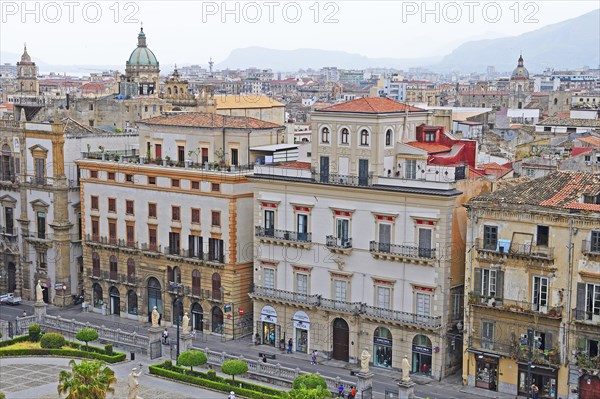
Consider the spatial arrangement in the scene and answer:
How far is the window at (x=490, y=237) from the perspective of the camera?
5597 centimetres

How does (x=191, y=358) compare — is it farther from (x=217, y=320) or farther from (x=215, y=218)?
(x=215, y=218)

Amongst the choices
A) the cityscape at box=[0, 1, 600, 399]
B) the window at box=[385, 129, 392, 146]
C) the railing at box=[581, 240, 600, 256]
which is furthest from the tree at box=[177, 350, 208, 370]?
the railing at box=[581, 240, 600, 256]

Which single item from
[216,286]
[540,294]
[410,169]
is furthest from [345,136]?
[540,294]

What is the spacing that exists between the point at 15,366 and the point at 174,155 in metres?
20.0

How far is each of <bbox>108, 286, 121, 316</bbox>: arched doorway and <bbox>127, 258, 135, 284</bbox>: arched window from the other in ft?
6.88

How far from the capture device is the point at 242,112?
125500 mm

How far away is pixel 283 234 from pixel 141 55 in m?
123

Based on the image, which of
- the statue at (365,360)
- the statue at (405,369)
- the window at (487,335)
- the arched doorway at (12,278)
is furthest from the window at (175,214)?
the window at (487,335)

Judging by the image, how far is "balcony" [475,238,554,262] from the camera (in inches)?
2117

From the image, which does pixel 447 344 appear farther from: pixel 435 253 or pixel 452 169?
pixel 452 169

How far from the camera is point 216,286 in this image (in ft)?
229

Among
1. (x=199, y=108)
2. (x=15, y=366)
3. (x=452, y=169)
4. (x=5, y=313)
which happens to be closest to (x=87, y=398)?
(x=15, y=366)

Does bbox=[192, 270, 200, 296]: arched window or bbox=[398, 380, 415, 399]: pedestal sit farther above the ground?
bbox=[192, 270, 200, 296]: arched window

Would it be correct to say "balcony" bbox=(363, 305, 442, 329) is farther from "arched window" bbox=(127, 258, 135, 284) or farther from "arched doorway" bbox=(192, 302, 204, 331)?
"arched window" bbox=(127, 258, 135, 284)
